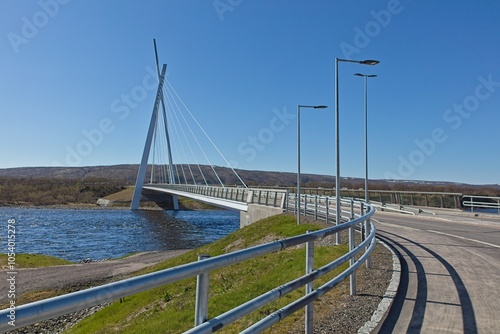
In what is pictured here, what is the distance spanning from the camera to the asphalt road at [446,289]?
4.32 meters

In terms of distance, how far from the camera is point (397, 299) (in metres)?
5.28

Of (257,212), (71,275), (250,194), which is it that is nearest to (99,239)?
(250,194)

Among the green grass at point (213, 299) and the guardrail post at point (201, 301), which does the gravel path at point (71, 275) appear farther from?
the guardrail post at point (201, 301)

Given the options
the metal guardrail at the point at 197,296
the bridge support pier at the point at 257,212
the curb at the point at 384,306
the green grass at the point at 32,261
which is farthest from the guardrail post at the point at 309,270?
the green grass at the point at 32,261

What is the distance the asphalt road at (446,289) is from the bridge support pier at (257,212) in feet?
43.2

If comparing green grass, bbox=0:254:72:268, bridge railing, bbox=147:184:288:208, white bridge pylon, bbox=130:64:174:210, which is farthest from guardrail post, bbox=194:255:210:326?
white bridge pylon, bbox=130:64:174:210

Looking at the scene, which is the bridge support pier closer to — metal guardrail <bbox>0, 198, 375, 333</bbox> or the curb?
the curb

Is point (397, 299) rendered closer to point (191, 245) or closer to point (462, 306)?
point (462, 306)

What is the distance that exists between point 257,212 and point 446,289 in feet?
70.6

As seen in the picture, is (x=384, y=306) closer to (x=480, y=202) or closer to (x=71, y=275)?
(x=71, y=275)

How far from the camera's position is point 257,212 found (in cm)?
2717

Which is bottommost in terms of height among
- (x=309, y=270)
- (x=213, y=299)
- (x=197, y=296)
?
(x=213, y=299)

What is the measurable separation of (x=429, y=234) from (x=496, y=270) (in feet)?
20.8

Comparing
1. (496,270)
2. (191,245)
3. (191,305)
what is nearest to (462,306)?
(496,270)
